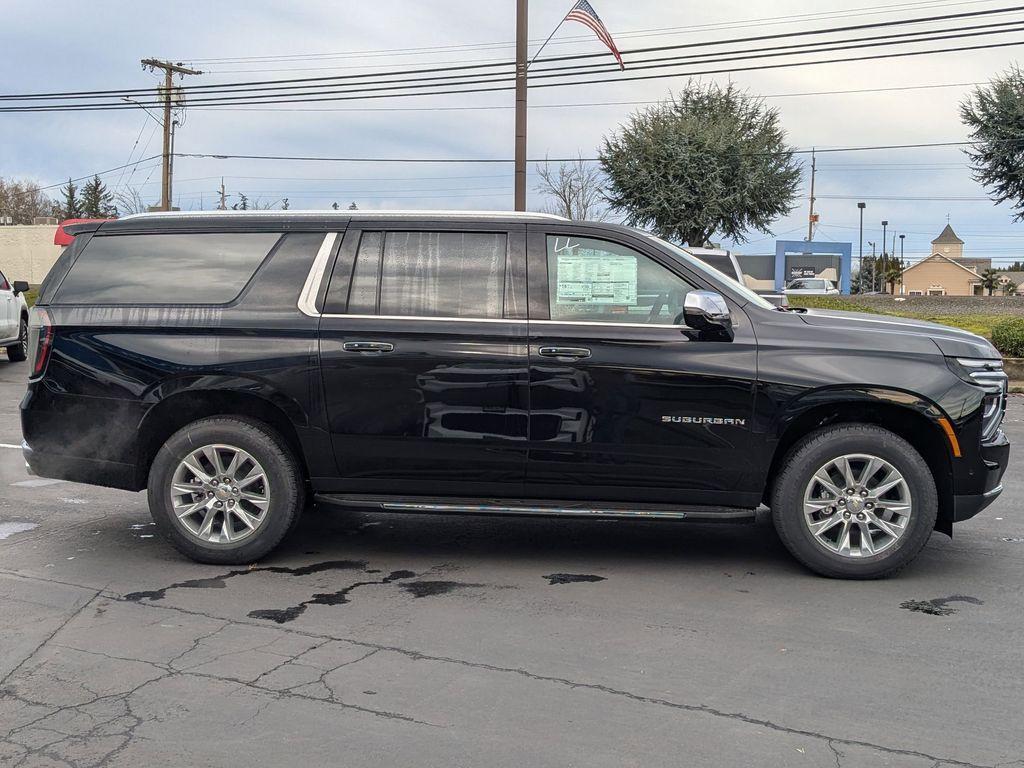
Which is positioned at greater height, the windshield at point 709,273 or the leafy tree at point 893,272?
the leafy tree at point 893,272

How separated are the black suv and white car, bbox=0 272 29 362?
470 inches

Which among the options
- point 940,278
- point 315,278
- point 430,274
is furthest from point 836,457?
point 940,278

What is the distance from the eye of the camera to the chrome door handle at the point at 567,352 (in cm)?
555

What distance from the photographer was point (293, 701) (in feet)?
12.9

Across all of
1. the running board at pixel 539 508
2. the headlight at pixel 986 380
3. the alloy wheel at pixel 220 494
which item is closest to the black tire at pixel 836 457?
the running board at pixel 539 508

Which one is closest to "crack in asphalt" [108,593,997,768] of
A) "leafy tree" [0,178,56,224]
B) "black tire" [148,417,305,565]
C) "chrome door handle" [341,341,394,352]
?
"black tire" [148,417,305,565]

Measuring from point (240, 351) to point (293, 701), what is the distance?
2.38 meters

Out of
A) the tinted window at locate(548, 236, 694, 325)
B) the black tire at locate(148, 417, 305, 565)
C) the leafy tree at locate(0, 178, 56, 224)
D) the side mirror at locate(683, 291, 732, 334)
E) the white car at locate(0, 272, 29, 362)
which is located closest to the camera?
the side mirror at locate(683, 291, 732, 334)

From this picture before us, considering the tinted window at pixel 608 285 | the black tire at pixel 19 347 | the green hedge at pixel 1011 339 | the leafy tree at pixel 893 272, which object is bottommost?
the black tire at pixel 19 347

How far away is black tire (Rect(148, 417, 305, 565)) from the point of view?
5.76m

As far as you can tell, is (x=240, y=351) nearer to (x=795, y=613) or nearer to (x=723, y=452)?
(x=723, y=452)

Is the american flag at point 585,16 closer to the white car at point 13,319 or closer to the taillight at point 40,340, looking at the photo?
the white car at point 13,319

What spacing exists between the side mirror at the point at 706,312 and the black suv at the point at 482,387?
0.05 ft

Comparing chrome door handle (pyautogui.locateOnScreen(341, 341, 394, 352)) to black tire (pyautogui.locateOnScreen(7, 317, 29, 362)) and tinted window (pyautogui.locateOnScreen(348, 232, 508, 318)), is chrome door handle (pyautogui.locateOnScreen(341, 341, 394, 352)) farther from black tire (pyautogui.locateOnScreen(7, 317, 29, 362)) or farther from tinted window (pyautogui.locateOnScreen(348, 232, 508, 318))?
black tire (pyautogui.locateOnScreen(7, 317, 29, 362))
